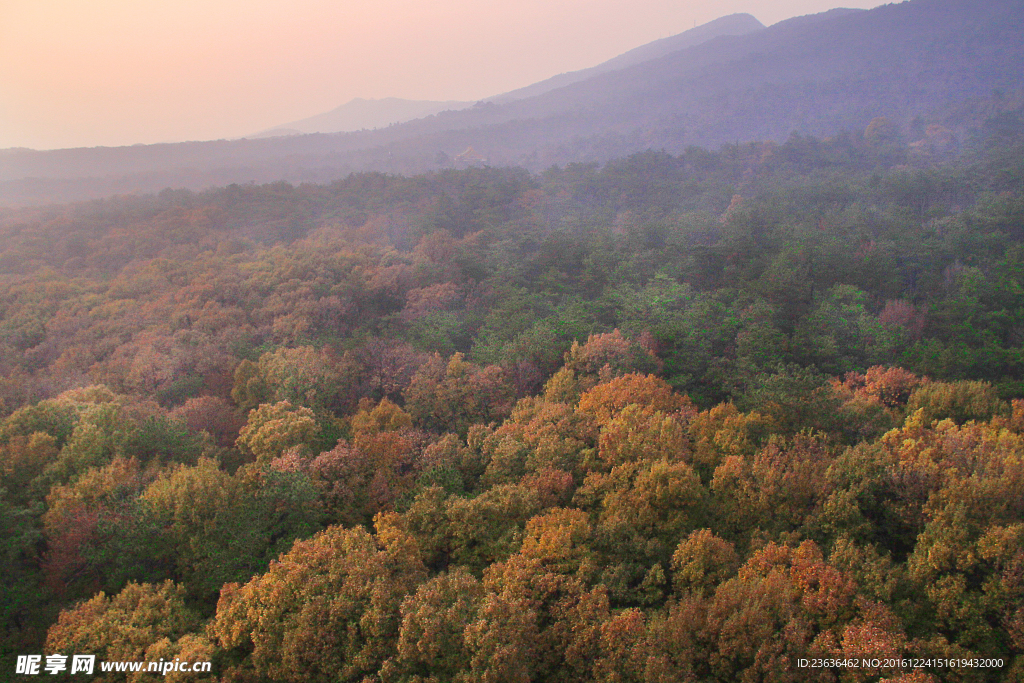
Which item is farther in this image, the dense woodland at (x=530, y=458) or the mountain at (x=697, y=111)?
the mountain at (x=697, y=111)

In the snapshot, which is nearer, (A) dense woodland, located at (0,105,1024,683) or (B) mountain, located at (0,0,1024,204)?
(A) dense woodland, located at (0,105,1024,683)

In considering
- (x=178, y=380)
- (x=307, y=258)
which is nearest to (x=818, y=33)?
(x=307, y=258)

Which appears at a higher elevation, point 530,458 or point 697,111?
point 697,111

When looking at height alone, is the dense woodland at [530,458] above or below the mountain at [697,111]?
below

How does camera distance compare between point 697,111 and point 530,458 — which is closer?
point 530,458

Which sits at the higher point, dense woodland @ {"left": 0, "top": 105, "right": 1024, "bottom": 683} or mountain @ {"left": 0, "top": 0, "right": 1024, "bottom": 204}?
mountain @ {"left": 0, "top": 0, "right": 1024, "bottom": 204}
